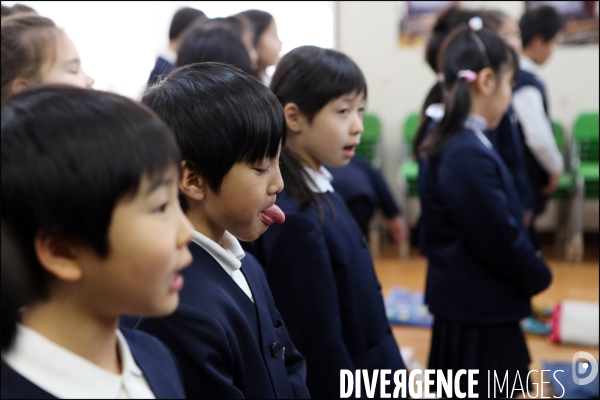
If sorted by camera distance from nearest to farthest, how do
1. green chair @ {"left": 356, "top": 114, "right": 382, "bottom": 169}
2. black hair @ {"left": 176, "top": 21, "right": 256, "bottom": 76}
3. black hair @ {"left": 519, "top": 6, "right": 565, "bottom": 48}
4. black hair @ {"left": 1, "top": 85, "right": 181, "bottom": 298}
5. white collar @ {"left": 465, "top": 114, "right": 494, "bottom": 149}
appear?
1. black hair @ {"left": 1, "top": 85, "right": 181, "bottom": 298}
2. black hair @ {"left": 176, "top": 21, "right": 256, "bottom": 76}
3. white collar @ {"left": 465, "top": 114, "right": 494, "bottom": 149}
4. black hair @ {"left": 519, "top": 6, "right": 565, "bottom": 48}
5. green chair @ {"left": 356, "top": 114, "right": 382, "bottom": 169}

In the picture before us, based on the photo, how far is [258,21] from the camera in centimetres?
298

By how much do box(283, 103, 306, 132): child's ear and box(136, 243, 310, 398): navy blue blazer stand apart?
1.52 ft

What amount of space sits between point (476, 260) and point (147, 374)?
5.03 feet

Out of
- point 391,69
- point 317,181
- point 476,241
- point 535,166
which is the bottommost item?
point 535,166

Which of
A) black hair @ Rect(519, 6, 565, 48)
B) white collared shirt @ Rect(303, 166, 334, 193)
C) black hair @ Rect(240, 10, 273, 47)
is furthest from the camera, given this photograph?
black hair @ Rect(519, 6, 565, 48)

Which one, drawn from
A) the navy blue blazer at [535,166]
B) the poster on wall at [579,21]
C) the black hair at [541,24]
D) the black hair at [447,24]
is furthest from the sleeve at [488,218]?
the poster on wall at [579,21]

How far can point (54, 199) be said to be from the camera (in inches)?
23.5

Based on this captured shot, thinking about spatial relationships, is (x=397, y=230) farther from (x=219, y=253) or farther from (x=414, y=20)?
(x=414, y=20)

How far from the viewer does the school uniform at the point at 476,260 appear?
6.40ft

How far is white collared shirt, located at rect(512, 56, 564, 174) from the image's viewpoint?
302cm

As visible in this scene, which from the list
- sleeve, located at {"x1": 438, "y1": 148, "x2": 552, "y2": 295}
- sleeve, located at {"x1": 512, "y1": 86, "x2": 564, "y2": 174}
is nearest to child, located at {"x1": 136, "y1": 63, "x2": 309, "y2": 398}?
sleeve, located at {"x1": 438, "y1": 148, "x2": 552, "y2": 295}

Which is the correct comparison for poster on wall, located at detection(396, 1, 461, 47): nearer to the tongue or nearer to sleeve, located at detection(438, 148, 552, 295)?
sleeve, located at detection(438, 148, 552, 295)

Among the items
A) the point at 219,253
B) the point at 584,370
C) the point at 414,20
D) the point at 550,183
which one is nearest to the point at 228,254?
the point at 219,253

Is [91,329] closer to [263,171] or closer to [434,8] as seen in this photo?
[263,171]
